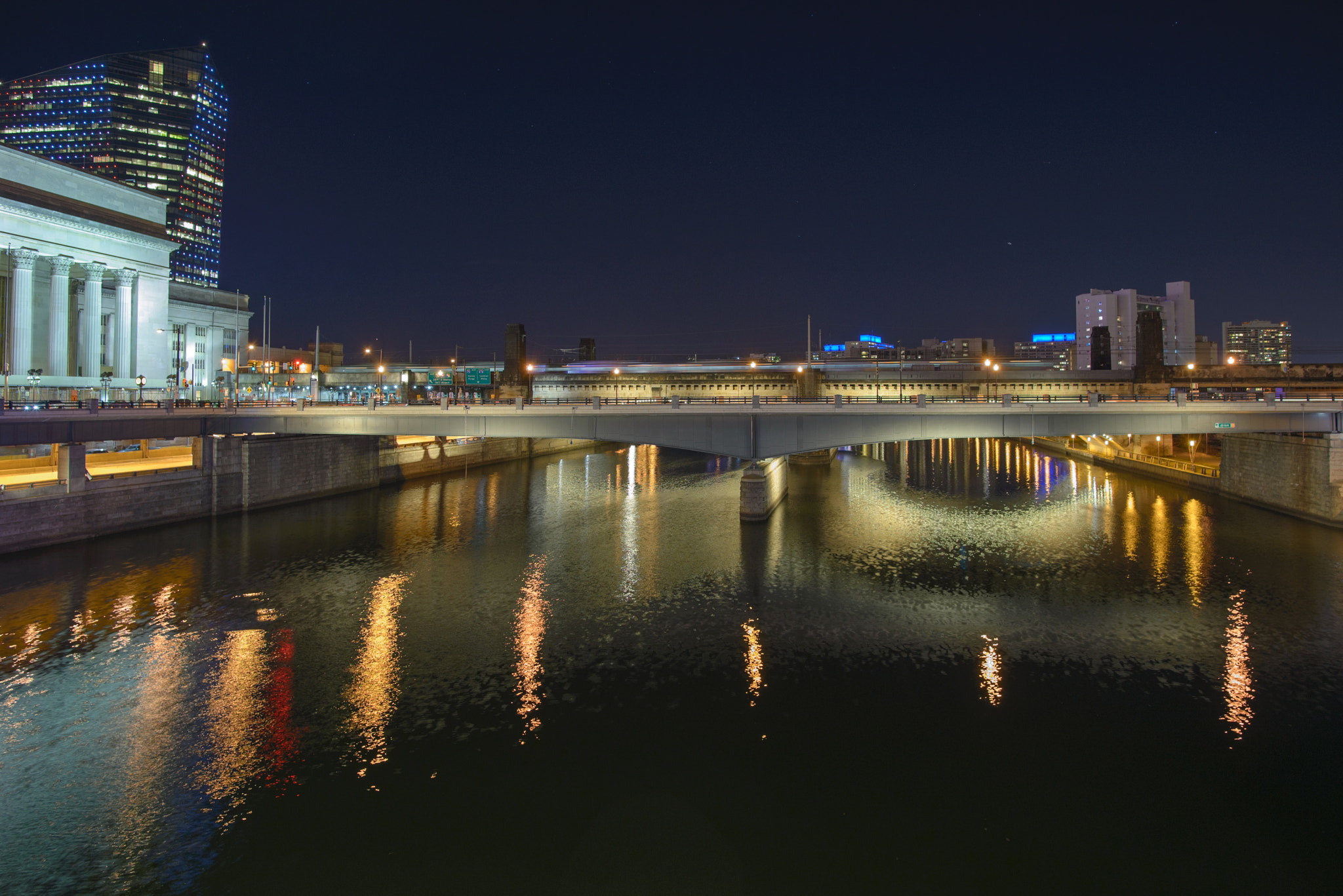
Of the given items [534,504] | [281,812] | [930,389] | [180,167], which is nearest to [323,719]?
[281,812]

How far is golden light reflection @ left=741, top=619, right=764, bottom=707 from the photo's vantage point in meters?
19.0

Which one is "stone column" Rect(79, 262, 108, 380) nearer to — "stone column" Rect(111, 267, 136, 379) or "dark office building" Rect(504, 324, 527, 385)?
"stone column" Rect(111, 267, 136, 379)

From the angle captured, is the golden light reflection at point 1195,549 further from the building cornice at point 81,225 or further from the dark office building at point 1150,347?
the building cornice at point 81,225

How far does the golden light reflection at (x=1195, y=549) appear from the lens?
93.9ft

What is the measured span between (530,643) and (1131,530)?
122 ft

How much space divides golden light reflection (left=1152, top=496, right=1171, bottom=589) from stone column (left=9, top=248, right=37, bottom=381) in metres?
80.1

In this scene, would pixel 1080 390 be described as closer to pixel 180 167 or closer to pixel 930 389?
pixel 930 389

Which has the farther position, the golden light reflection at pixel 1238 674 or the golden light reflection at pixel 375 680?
the golden light reflection at pixel 1238 674

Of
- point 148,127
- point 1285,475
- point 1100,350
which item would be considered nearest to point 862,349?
point 1100,350

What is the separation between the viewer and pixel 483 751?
15680 millimetres

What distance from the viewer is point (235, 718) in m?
17.2

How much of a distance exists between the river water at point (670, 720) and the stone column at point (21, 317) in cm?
3646

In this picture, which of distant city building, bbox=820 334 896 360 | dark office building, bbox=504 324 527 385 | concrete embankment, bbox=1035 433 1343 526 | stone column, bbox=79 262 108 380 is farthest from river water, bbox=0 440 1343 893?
distant city building, bbox=820 334 896 360

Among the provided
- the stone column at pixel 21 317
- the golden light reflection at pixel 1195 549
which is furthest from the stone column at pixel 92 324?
the golden light reflection at pixel 1195 549
